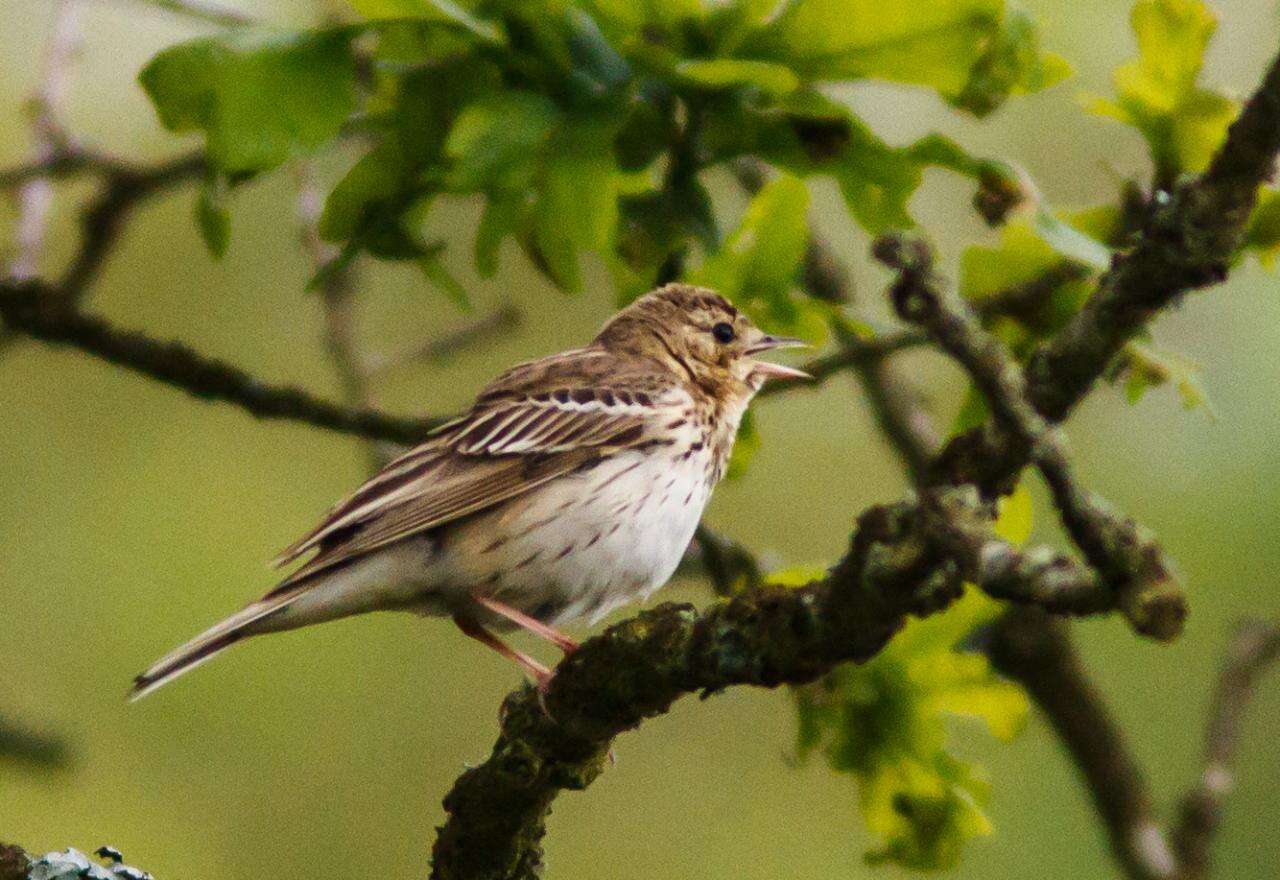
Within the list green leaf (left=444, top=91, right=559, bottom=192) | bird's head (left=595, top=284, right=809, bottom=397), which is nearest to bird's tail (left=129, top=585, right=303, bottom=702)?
green leaf (left=444, top=91, right=559, bottom=192)

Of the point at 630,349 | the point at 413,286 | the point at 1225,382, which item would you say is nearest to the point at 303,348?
the point at 413,286

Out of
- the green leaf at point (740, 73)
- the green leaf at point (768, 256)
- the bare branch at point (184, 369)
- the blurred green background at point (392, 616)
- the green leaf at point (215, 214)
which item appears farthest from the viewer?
the blurred green background at point (392, 616)

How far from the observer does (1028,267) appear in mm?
4500

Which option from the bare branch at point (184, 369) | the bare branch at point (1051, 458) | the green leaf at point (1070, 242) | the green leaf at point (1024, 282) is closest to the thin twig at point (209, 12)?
the bare branch at point (184, 369)

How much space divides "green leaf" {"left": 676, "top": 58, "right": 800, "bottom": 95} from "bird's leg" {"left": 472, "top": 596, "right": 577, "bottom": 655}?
1677mm

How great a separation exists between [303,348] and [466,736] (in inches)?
98.5

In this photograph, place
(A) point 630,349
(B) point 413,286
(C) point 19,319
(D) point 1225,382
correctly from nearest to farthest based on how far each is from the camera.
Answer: (C) point 19,319
(A) point 630,349
(D) point 1225,382
(B) point 413,286

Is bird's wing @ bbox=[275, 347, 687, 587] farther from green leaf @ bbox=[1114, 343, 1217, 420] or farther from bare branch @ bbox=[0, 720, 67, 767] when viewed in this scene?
green leaf @ bbox=[1114, 343, 1217, 420]

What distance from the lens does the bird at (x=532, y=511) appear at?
17.1 ft

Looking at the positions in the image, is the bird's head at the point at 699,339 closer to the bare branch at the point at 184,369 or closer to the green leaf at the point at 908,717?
the bare branch at the point at 184,369

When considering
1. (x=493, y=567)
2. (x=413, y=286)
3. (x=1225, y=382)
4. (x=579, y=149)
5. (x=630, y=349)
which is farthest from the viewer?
(x=413, y=286)

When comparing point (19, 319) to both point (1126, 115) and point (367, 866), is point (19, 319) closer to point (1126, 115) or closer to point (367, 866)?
point (1126, 115)

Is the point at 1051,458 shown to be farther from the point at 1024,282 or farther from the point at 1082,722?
the point at 1082,722

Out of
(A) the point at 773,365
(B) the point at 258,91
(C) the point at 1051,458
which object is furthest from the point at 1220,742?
(C) the point at 1051,458
